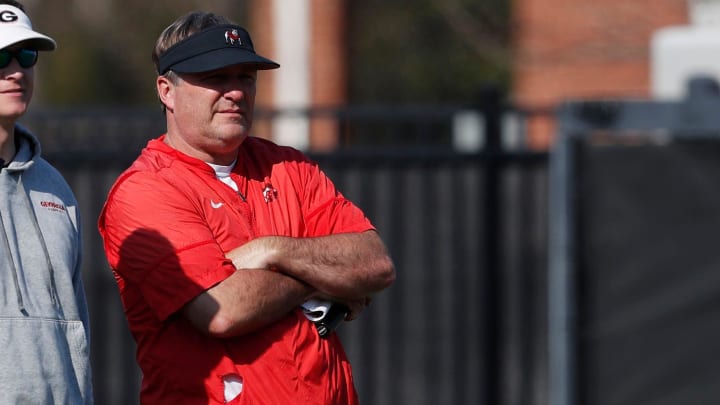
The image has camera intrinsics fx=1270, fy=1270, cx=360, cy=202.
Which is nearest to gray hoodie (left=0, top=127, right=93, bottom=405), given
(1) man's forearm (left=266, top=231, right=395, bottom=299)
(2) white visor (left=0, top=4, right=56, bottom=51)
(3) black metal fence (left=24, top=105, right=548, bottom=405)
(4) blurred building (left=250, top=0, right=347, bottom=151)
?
(2) white visor (left=0, top=4, right=56, bottom=51)

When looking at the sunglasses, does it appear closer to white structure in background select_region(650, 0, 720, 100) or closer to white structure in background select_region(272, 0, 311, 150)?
white structure in background select_region(650, 0, 720, 100)

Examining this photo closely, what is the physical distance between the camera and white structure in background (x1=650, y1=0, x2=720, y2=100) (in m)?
6.36

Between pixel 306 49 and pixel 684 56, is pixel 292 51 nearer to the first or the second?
pixel 306 49

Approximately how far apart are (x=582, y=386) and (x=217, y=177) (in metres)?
2.30

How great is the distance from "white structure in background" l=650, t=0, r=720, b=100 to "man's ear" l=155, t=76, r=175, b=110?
3436 millimetres

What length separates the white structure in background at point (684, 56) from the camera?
6363mm

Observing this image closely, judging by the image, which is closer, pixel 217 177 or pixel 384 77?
pixel 217 177

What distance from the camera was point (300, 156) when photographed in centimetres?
390

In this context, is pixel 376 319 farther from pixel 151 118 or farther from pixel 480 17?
pixel 480 17

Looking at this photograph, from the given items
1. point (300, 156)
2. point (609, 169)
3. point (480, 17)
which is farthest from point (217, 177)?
point (480, 17)

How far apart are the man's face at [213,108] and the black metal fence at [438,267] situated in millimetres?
3584

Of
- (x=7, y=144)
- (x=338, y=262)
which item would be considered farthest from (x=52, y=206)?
(x=338, y=262)

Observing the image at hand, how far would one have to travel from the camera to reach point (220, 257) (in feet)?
11.2

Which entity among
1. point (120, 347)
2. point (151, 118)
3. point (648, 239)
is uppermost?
point (151, 118)
